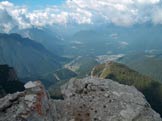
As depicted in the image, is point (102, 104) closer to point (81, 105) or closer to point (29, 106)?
point (81, 105)

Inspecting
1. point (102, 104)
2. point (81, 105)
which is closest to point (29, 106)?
point (81, 105)

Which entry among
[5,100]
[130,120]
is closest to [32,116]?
[5,100]

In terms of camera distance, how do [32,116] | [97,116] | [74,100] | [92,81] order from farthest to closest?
[92,81] → [74,100] → [97,116] → [32,116]

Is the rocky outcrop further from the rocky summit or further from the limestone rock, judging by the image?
the limestone rock

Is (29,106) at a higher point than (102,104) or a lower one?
higher

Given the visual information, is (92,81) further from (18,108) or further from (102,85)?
(18,108)

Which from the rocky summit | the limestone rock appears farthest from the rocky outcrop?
the limestone rock

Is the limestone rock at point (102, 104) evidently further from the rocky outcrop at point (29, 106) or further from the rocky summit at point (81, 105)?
the rocky outcrop at point (29, 106)

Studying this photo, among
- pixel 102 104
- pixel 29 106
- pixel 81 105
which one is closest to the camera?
pixel 29 106

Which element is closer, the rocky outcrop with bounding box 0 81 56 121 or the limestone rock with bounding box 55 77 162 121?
the rocky outcrop with bounding box 0 81 56 121
